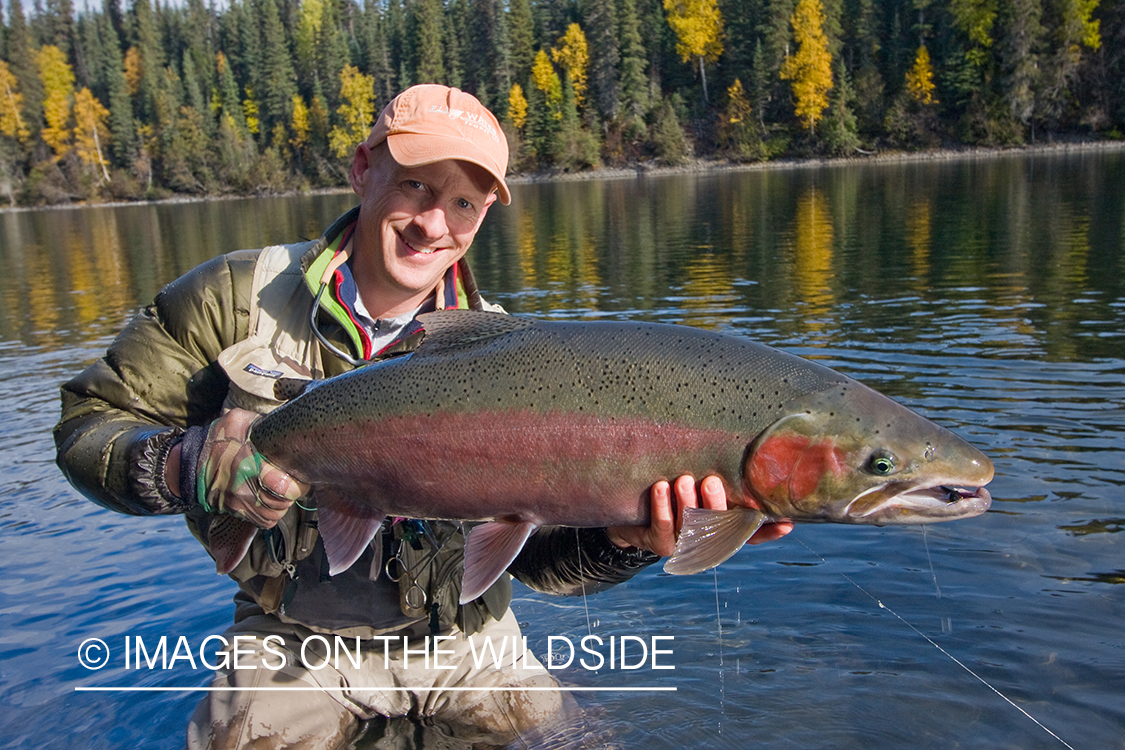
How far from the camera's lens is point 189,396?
3.52 meters

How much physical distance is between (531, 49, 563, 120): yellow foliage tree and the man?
81.5 m

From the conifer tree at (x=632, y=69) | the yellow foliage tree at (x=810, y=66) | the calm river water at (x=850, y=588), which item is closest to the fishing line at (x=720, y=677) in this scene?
the calm river water at (x=850, y=588)

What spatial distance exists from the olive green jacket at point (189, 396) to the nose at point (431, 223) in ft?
1.35

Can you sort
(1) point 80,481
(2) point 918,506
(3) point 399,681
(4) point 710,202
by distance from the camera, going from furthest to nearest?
(4) point 710,202, (3) point 399,681, (1) point 80,481, (2) point 918,506

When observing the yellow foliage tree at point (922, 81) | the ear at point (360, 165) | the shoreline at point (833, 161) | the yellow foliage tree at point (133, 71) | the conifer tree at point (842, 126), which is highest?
the yellow foliage tree at point (133, 71)

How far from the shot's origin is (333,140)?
88250 mm

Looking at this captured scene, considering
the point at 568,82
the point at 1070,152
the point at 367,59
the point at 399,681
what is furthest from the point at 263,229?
the point at 367,59

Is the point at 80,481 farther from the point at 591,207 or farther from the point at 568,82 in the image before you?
the point at 568,82

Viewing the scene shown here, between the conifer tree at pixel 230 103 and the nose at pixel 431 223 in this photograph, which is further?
the conifer tree at pixel 230 103

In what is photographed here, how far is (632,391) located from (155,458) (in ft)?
5.31

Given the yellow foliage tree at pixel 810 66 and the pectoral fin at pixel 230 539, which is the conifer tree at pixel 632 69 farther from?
the pectoral fin at pixel 230 539

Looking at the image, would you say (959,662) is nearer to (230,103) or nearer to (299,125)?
(299,125)

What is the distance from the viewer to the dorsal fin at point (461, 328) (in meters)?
2.99

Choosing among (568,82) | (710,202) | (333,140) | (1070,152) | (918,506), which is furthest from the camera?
(333,140)
